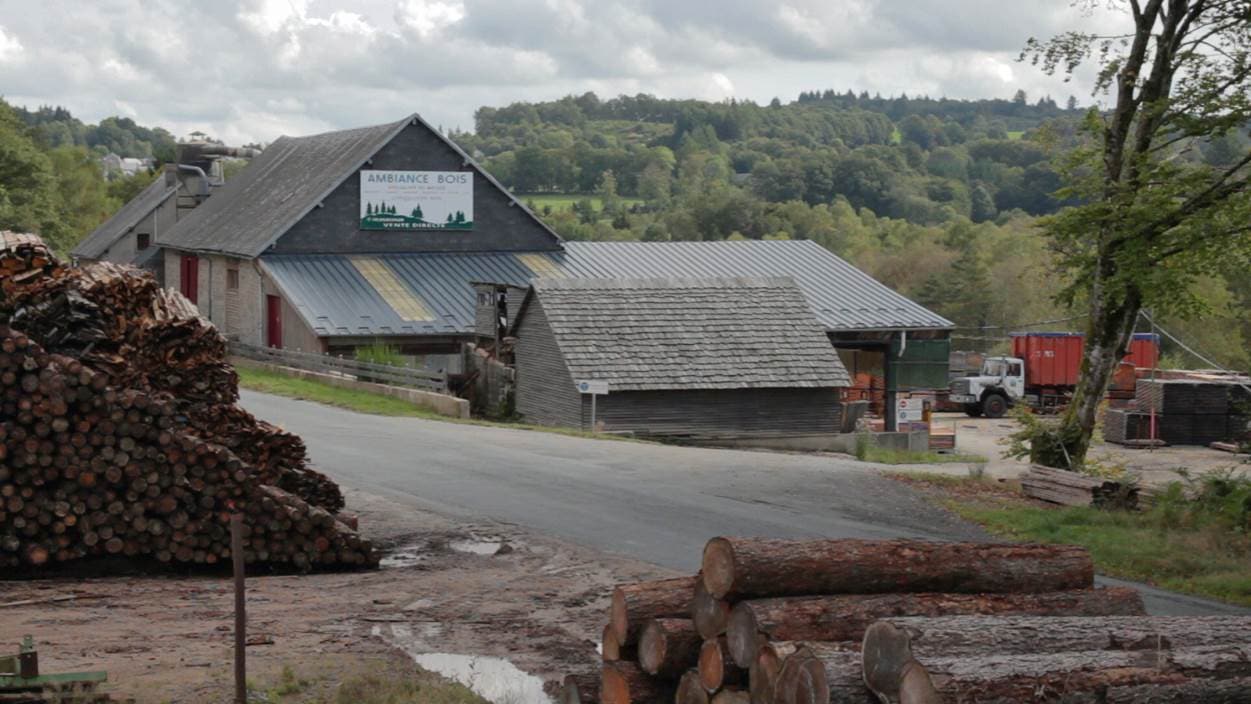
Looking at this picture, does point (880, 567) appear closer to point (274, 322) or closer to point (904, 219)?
point (274, 322)

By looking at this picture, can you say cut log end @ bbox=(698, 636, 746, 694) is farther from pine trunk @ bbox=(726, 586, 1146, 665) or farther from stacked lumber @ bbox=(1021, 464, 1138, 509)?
stacked lumber @ bbox=(1021, 464, 1138, 509)

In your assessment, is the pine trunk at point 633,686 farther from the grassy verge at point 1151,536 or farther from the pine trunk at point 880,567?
the grassy verge at point 1151,536

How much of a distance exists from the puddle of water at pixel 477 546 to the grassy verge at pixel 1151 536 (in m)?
6.07

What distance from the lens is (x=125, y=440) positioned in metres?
14.7

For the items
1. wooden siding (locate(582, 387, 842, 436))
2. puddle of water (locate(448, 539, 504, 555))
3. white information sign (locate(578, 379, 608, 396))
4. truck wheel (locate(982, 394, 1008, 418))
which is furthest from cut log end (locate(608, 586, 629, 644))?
truck wheel (locate(982, 394, 1008, 418))

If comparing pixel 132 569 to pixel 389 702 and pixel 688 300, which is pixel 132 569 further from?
pixel 688 300

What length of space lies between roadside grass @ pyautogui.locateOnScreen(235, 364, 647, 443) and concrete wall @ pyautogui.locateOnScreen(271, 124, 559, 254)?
9.03 metres

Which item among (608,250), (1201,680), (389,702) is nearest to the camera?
(1201,680)

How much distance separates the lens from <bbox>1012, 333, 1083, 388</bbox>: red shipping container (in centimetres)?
6094

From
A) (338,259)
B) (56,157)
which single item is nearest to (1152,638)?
(338,259)

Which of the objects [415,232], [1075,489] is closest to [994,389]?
[415,232]

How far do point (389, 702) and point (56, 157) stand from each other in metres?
102

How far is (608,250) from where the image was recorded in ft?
176

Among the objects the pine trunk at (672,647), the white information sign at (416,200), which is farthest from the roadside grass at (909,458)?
the pine trunk at (672,647)
